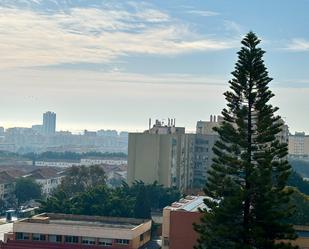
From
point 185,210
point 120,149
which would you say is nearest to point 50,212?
point 185,210

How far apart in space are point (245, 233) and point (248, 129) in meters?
2.80

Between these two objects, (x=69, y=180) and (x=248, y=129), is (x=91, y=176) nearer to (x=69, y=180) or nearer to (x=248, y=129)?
(x=69, y=180)

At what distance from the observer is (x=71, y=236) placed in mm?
28109

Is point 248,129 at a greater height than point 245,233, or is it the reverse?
point 248,129

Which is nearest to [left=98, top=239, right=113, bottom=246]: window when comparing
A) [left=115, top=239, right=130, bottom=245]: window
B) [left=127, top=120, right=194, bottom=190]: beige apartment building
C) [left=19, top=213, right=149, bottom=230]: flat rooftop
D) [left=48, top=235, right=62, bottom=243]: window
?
[left=115, top=239, right=130, bottom=245]: window

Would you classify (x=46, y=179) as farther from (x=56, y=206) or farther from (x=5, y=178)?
(x=56, y=206)

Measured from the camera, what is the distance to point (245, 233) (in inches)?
663

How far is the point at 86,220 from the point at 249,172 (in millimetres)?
15805

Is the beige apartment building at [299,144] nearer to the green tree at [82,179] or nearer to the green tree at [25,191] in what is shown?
the green tree at [25,191]

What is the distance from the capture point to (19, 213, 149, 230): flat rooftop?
95.7ft

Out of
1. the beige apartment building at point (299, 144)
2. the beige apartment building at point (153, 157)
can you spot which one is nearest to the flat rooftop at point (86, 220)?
the beige apartment building at point (153, 157)

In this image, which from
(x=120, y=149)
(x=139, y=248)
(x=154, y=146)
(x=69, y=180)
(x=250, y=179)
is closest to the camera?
(x=250, y=179)

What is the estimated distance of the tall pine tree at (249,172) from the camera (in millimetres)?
16828

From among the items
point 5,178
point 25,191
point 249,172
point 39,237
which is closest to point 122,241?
point 39,237
